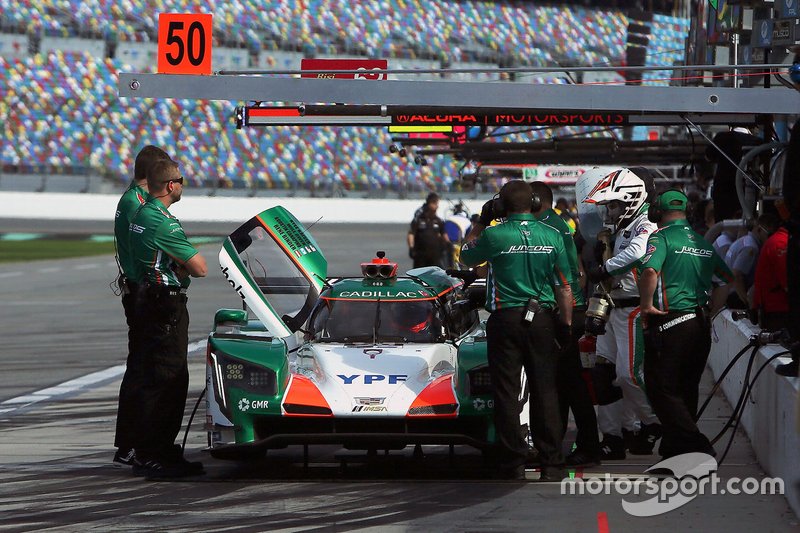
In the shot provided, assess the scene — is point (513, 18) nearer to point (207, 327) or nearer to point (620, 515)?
point (207, 327)

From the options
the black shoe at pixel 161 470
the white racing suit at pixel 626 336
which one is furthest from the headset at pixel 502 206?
the black shoe at pixel 161 470

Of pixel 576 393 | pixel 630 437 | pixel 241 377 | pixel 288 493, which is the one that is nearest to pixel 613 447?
pixel 630 437

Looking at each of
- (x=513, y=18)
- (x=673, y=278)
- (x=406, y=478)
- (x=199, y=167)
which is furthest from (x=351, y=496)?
(x=513, y=18)

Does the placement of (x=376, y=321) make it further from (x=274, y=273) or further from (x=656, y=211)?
(x=656, y=211)

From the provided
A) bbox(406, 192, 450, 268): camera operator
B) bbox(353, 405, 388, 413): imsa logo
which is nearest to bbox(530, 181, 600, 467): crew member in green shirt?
bbox(353, 405, 388, 413): imsa logo

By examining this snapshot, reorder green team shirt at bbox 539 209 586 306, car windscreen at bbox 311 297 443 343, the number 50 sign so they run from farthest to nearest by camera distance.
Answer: the number 50 sign, car windscreen at bbox 311 297 443 343, green team shirt at bbox 539 209 586 306

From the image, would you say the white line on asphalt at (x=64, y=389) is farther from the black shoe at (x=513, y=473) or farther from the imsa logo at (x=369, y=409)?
the black shoe at (x=513, y=473)

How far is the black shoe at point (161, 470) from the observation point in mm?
6922

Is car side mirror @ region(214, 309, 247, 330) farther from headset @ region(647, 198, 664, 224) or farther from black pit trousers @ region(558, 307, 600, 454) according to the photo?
headset @ region(647, 198, 664, 224)

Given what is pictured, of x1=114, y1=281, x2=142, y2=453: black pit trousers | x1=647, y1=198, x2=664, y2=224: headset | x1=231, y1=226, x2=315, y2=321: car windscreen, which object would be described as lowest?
x1=114, y1=281, x2=142, y2=453: black pit trousers

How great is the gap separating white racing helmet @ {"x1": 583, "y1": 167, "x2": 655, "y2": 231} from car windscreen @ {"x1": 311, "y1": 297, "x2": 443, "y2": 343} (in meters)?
1.16

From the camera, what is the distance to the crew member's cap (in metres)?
7.06

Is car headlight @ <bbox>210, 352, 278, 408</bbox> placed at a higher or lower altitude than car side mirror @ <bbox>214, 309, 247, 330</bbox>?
lower
